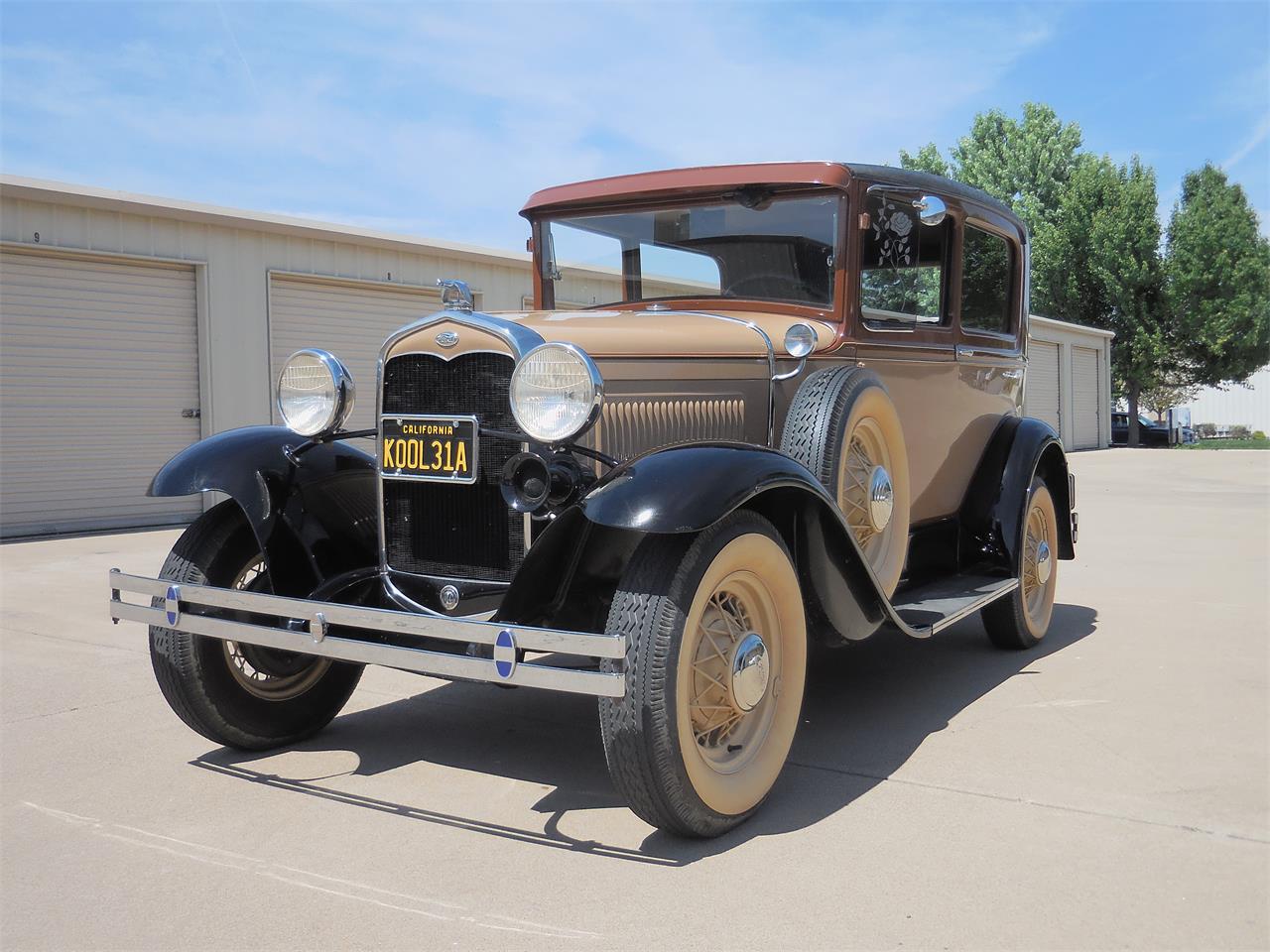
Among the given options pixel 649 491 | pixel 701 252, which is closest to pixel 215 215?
pixel 701 252

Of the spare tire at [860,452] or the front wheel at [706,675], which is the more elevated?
the spare tire at [860,452]

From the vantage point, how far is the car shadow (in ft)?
10.3

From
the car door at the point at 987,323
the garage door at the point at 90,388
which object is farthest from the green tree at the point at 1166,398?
the car door at the point at 987,323

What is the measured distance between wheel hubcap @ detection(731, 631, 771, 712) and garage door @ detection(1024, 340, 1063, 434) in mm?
24381

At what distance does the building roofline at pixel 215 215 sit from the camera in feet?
32.6

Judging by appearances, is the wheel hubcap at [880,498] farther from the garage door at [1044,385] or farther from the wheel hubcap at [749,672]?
the garage door at [1044,385]

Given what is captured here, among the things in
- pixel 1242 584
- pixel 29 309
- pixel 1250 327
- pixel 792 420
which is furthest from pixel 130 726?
pixel 1250 327

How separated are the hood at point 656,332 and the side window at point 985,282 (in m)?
1.26

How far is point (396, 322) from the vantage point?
13375 mm

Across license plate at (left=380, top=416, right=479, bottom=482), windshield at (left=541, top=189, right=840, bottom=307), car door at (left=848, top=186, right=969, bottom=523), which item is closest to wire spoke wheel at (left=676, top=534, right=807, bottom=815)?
license plate at (left=380, top=416, right=479, bottom=482)

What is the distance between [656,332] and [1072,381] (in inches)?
1076

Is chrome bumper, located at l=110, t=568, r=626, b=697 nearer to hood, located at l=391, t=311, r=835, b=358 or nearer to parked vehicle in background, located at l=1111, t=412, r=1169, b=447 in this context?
hood, located at l=391, t=311, r=835, b=358

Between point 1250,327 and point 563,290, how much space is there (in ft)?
105

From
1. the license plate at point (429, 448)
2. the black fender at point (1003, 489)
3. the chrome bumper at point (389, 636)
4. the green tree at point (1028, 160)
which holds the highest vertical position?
the green tree at point (1028, 160)
